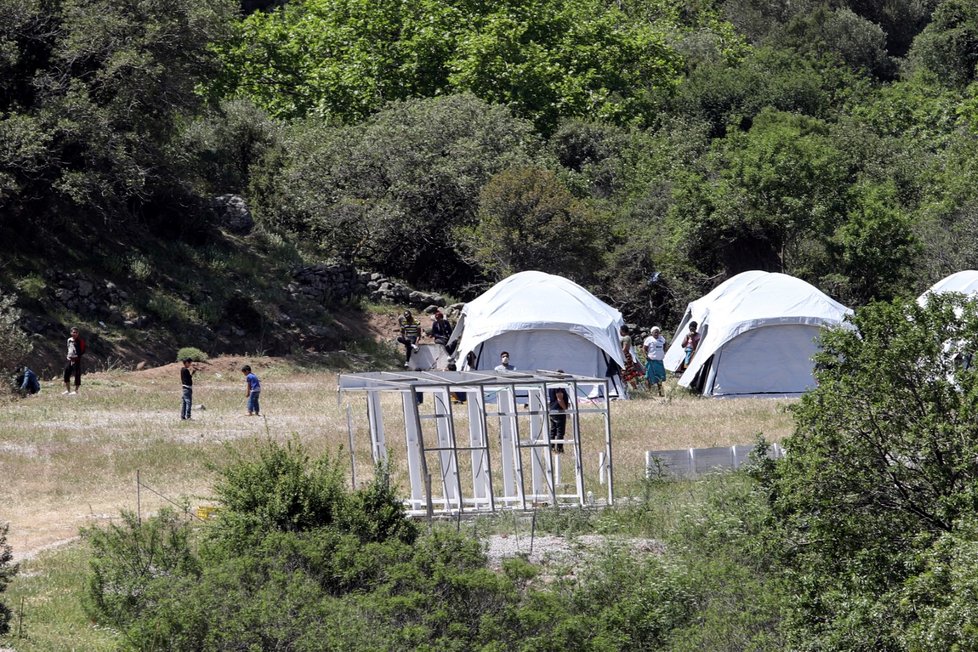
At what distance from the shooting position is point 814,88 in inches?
2084

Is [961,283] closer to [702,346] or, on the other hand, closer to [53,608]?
[702,346]

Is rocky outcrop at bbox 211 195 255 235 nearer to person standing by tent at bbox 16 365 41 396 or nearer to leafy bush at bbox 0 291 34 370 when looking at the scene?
leafy bush at bbox 0 291 34 370

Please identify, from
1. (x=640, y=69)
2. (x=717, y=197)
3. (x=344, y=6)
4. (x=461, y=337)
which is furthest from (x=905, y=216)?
(x=344, y=6)

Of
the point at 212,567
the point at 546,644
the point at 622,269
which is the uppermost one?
the point at 622,269

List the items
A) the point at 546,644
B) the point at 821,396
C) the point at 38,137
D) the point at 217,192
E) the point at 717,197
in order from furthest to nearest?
1. the point at 217,192
2. the point at 717,197
3. the point at 38,137
4. the point at 546,644
5. the point at 821,396

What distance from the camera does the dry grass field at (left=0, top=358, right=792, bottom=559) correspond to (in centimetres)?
1630

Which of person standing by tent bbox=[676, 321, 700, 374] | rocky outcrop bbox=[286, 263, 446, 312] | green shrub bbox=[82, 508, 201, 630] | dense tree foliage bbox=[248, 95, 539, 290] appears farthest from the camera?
dense tree foliage bbox=[248, 95, 539, 290]

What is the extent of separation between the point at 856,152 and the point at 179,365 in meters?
24.8

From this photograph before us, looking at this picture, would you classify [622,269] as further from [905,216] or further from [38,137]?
[38,137]

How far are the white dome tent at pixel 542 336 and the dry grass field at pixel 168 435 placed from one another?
125 cm

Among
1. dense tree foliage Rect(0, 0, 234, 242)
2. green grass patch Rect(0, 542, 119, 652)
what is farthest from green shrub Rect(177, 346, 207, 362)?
green grass patch Rect(0, 542, 119, 652)

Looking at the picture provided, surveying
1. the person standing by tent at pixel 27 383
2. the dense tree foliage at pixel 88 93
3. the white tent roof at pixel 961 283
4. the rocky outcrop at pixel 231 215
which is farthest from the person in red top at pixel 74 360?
the white tent roof at pixel 961 283

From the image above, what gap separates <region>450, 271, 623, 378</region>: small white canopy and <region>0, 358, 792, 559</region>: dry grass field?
49.5 inches

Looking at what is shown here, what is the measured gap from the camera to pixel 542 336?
26109mm
